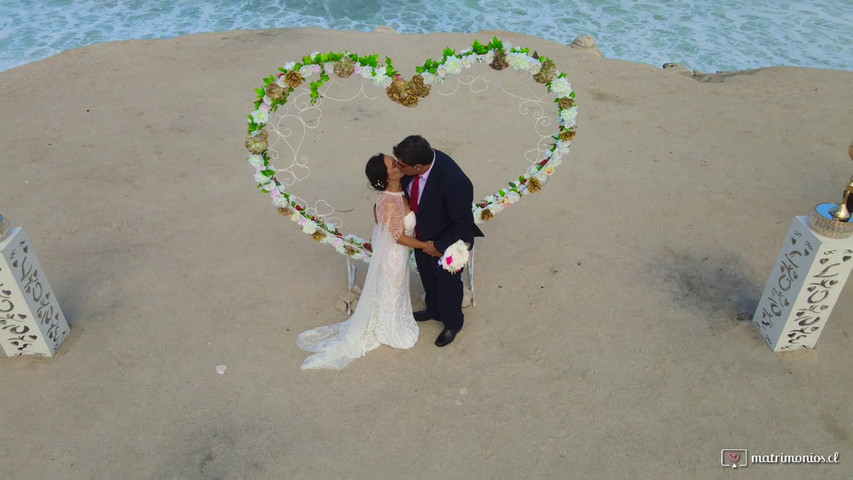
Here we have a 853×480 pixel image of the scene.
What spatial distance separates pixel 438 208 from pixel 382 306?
3.43 ft

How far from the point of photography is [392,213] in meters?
4.80

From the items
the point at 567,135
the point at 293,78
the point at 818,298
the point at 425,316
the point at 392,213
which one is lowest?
the point at 425,316

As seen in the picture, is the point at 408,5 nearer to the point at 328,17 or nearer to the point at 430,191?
Answer: the point at 328,17

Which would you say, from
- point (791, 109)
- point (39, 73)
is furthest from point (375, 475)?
point (39, 73)

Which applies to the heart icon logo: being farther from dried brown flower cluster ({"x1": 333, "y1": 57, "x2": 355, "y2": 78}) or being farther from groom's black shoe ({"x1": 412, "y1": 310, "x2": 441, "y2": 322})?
groom's black shoe ({"x1": 412, "y1": 310, "x2": 441, "y2": 322})

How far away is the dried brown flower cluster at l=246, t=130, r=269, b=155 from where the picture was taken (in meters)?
5.10

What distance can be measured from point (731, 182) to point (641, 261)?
6.88ft

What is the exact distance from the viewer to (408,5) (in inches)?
750

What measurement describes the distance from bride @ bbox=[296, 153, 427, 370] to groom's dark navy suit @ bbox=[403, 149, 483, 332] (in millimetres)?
138

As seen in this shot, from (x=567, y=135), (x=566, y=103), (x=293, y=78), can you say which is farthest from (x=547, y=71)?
(x=293, y=78)

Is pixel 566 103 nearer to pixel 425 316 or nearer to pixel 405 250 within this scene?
pixel 405 250

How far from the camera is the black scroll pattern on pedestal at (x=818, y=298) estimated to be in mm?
4867

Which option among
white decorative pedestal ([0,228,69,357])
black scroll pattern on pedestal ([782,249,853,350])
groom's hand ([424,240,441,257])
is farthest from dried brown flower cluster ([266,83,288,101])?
black scroll pattern on pedestal ([782,249,853,350])

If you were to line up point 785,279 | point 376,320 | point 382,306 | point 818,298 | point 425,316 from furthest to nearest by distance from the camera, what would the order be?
point 425,316 < point 376,320 < point 382,306 < point 785,279 < point 818,298
